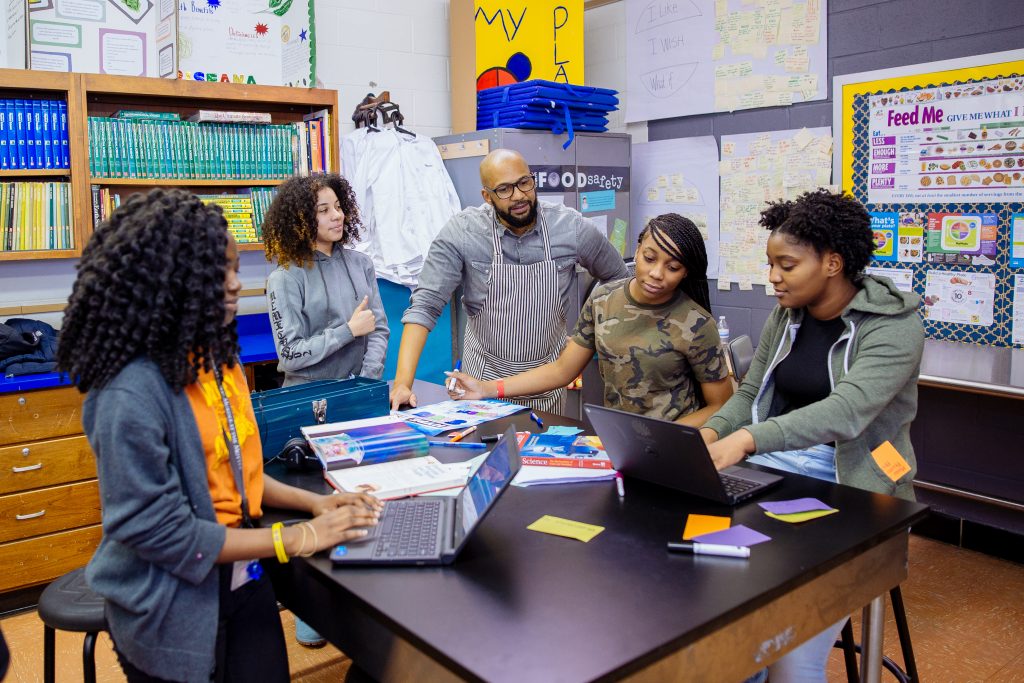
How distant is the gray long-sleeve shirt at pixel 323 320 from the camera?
2.71m

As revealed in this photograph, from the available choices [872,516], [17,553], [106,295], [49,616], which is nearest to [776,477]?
[872,516]

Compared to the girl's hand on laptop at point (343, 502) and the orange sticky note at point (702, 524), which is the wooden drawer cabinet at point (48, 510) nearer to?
the girl's hand on laptop at point (343, 502)

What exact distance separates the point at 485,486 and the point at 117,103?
2.93m

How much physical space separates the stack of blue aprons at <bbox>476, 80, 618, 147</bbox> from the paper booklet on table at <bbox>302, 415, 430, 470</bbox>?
8.02 feet

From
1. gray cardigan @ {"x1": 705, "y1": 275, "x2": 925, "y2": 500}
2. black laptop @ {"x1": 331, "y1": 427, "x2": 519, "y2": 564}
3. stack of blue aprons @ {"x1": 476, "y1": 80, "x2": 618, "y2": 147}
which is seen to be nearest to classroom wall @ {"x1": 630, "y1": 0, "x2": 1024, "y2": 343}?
stack of blue aprons @ {"x1": 476, "y1": 80, "x2": 618, "y2": 147}

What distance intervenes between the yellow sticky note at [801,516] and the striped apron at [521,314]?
1330 mm

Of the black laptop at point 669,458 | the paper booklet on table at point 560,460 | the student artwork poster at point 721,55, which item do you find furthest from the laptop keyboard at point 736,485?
the student artwork poster at point 721,55

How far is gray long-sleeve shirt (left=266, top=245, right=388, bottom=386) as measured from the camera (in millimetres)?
2715

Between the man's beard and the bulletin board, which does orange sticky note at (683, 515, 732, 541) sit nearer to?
the man's beard

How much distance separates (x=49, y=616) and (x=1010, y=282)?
3218 mm

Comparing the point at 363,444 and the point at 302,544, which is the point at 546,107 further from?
the point at 302,544

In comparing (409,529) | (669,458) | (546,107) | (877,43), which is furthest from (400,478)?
(877,43)

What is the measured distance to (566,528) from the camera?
1.48 meters

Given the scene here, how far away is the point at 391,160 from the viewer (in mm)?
3920
